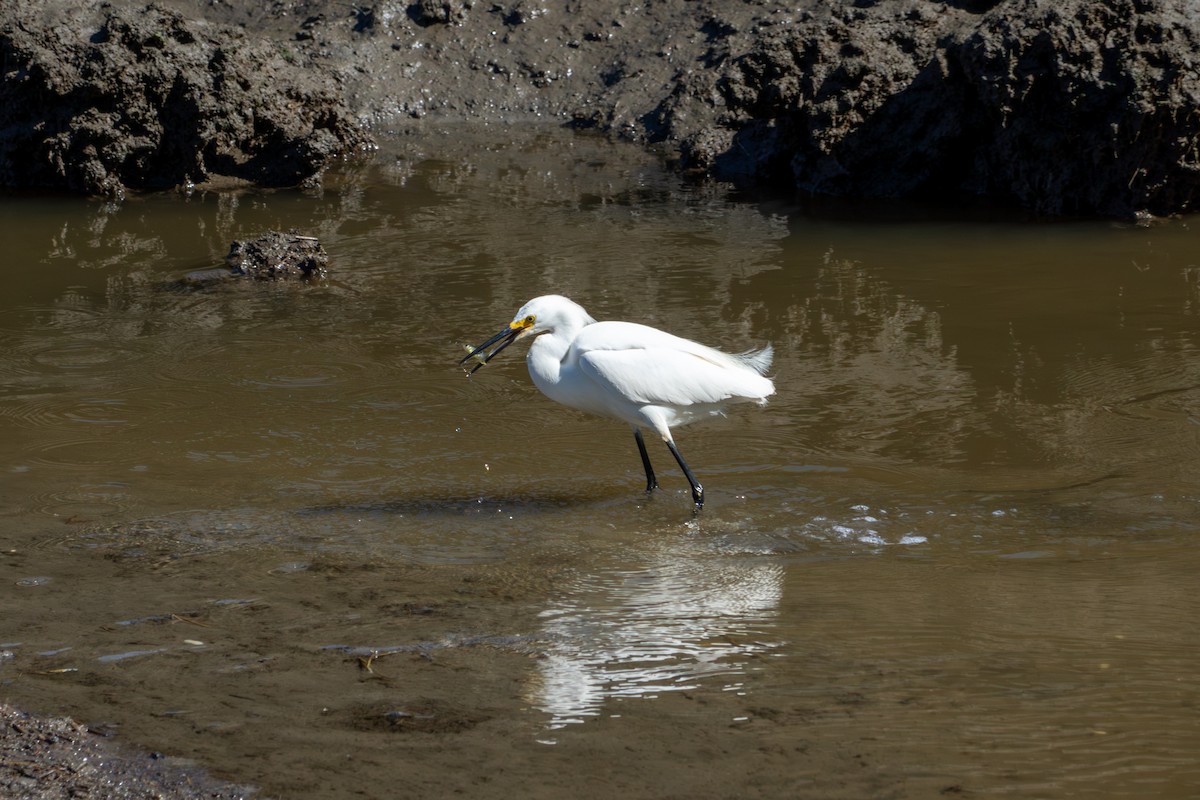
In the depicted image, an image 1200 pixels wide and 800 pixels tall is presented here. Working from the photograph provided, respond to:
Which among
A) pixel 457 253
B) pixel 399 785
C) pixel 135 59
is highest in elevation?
pixel 135 59

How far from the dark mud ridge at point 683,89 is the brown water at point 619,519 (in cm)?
98

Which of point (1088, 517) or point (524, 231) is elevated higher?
point (524, 231)

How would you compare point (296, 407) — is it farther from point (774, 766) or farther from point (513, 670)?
point (774, 766)

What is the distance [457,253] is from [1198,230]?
557 cm

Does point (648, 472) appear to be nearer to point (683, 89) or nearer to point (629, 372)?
point (629, 372)

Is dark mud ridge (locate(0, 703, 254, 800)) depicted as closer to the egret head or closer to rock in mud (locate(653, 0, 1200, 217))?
the egret head

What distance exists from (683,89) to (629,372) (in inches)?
355

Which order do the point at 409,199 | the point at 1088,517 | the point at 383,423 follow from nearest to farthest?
the point at 1088,517, the point at 383,423, the point at 409,199

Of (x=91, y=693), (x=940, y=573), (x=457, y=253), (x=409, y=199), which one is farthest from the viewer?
(x=409, y=199)

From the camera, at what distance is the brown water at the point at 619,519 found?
11.3ft

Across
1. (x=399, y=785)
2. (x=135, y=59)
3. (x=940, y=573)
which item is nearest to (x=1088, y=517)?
(x=940, y=573)

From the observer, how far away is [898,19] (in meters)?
12.4

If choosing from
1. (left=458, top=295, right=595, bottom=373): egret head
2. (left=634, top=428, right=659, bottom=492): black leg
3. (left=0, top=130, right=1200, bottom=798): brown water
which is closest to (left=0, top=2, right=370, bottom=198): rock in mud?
(left=0, top=130, right=1200, bottom=798): brown water

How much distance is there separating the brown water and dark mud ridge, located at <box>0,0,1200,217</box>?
0.98 meters
